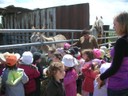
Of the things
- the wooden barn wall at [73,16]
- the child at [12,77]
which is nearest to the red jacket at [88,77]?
the child at [12,77]

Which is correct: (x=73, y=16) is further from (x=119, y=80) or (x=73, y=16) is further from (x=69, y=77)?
(x=119, y=80)

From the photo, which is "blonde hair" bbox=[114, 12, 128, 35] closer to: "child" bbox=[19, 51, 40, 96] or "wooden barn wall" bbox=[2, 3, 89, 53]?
"child" bbox=[19, 51, 40, 96]

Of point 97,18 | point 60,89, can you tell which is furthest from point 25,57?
point 97,18

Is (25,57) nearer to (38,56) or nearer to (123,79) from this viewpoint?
(38,56)

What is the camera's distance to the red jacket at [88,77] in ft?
16.7

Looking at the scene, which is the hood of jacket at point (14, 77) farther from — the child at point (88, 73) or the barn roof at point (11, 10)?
the barn roof at point (11, 10)

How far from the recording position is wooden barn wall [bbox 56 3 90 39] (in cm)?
1341

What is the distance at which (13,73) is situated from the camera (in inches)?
164

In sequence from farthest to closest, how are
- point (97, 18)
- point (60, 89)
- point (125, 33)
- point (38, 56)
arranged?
point (97, 18), point (38, 56), point (60, 89), point (125, 33)

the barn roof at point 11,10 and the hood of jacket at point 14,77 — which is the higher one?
the barn roof at point 11,10

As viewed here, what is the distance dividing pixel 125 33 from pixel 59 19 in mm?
10281

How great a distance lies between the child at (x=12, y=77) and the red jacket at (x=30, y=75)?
23 centimetres

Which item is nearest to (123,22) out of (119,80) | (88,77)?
(119,80)

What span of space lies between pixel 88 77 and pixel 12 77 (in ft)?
4.78
